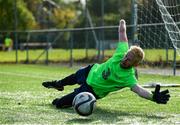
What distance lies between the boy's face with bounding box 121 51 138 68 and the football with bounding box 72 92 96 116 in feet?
2.31

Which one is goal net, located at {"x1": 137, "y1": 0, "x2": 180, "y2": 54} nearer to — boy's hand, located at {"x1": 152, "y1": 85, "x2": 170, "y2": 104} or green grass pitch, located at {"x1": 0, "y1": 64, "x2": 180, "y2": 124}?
green grass pitch, located at {"x1": 0, "y1": 64, "x2": 180, "y2": 124}

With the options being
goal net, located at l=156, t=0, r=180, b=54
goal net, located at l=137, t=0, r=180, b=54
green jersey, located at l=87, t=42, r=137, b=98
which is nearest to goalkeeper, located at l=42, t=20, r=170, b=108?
green jersey, located at l=87, t=42, r=137, b=98

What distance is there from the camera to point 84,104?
23.1 ft

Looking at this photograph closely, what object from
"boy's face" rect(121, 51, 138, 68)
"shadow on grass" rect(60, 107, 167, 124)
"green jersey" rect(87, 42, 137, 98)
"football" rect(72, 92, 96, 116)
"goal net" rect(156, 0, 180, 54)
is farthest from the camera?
"goal net" rect(156, 0, 180, 54)

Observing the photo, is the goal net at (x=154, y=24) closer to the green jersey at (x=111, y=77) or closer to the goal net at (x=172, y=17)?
the goal net at (x=172, y=17)

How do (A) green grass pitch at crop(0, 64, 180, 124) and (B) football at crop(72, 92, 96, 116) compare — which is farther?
(B) football at crop(72, 92, 96, 116)

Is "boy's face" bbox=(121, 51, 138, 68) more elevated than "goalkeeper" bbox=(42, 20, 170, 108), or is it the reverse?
"boy's face" bbox=(121, 51, 138, 68)

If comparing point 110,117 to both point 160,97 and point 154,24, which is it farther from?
point 154,24

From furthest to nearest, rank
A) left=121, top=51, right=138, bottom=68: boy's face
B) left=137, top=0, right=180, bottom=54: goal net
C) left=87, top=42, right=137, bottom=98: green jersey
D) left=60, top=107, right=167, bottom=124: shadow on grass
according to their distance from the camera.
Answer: left=137, top=0, right=180, bottom=54: goal net < left=87, top=42, right=137, bottom=98: green jersey < left=121, top=51, right=138, bottom=68: boy's face < left=60, top=107, right=167, bottom=124: shadow on grass

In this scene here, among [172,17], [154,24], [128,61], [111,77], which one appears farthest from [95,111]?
[154,24]

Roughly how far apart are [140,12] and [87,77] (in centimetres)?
929

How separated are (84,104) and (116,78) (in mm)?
878

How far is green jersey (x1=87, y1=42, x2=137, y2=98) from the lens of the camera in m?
7.66

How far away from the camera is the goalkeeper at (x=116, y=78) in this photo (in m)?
7.42
